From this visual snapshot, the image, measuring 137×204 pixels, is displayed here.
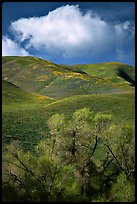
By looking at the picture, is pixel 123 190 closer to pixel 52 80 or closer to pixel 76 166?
pixel 76 166

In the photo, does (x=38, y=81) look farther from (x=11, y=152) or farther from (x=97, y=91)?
(x=11, y=152)

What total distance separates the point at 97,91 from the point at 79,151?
43.5 metres

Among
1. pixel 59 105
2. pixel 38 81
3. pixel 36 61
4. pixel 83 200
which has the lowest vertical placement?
pixel 83 200

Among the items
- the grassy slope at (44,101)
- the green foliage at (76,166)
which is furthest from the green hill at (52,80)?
the green foliage at (76,166)

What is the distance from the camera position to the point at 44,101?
46938mm

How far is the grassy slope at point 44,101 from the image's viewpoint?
29.7m

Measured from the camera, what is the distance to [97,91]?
60.1m

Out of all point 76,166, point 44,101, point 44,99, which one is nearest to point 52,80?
point 44,99

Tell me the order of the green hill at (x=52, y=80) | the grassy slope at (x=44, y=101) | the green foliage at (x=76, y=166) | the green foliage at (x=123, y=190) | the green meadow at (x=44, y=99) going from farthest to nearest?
1. the green hill at (x=52, y=80)
2. the grassy slope at (x=44, y=101)
3. the green meadow at (x=44, y=99)
4. the green foliage at (x=76, y=166)
5. the green foliage at (x=123, y=190)

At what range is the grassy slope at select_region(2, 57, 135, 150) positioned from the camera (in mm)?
29720

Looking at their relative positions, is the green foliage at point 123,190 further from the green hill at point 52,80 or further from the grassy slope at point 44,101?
the green hill at point 52,80

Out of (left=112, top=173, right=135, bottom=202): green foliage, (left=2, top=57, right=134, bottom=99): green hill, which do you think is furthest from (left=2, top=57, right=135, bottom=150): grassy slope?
(left=112, top=173, right=135, bottom=202): green foliage

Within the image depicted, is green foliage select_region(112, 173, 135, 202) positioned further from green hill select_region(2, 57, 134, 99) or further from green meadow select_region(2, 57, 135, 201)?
green hill select_region(2, 57, 134, 99)

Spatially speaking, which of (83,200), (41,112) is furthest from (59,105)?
(83,200)
